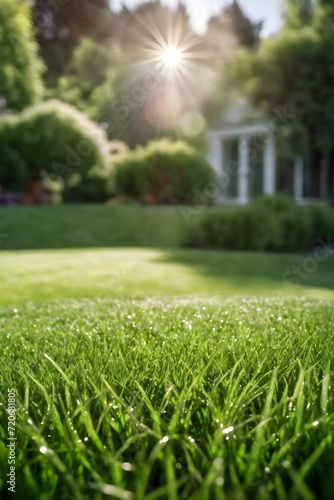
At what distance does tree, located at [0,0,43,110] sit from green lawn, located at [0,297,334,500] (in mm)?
8853

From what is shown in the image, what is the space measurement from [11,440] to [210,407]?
0.51m

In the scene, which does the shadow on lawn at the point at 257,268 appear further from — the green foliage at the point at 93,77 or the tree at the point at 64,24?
the green foliage at the point at 93,77

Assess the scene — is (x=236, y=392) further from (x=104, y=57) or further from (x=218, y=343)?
(x=104, y=57)

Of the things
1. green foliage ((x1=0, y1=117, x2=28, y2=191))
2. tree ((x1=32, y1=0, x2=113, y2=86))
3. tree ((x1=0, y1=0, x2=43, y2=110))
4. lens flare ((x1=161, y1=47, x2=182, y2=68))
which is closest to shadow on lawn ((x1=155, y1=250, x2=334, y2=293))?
tree ((x1=0, y1=0, x2=43, y2=110))

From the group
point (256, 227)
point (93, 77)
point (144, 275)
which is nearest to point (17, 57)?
point (256, 227)

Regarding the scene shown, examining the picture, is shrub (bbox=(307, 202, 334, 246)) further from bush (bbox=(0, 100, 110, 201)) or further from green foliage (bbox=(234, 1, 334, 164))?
bush (bbox=(0, 100, 110, 201))

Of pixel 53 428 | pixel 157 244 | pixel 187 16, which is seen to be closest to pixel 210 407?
pixel 53 428

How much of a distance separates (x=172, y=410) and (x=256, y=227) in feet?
27.7

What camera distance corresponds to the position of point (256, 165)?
674 inches

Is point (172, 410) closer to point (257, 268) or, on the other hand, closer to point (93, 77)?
point (257, 268)

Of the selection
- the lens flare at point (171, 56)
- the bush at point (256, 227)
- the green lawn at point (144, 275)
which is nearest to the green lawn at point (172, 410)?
the green lawn at point (144, 275)

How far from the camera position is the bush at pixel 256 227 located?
Result: 1007 cm

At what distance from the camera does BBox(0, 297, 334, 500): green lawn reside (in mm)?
1385

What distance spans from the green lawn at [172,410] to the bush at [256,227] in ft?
22.8
